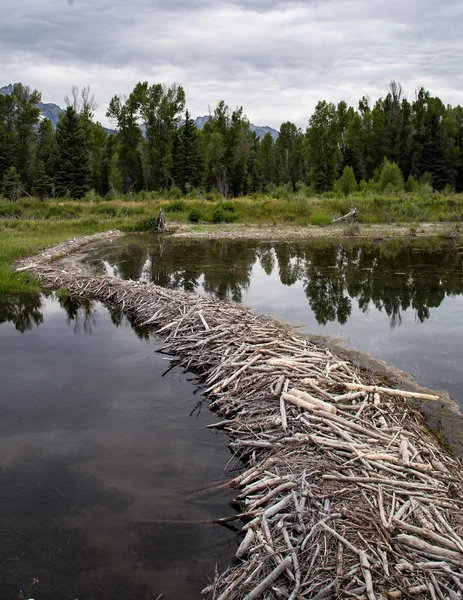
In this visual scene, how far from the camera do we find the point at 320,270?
769 inches

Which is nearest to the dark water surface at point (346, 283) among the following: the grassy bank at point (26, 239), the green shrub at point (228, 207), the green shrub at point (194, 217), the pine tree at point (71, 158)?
the grassy bank at point (26, 239)

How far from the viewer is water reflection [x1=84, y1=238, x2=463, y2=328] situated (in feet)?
46.9

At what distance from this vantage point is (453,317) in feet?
40.6

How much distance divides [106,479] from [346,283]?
12.5 metres

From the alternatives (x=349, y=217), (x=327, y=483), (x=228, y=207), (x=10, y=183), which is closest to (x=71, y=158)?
(x=10, y=183)

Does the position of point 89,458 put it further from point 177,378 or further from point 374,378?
point 374,378

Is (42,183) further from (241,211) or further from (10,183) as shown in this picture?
(241,211)

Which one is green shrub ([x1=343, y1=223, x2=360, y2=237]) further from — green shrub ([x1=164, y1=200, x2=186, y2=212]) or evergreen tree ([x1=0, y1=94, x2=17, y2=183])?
evergreen tree ([x1=0, y1=94, x2=17, y2=183])

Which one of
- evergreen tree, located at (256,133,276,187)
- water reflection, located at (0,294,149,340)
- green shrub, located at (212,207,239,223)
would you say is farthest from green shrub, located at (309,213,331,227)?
evergreen tree, located at (256,133,276,187)

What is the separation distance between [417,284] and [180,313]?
9110 millimetres

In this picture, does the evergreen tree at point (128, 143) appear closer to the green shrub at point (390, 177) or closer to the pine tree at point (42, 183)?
the pine tree at point (42, 183)

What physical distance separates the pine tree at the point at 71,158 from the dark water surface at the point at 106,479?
45557 millimetres

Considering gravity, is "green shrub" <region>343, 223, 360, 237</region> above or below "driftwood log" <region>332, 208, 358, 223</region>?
below

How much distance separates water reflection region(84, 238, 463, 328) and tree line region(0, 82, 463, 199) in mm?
29777
